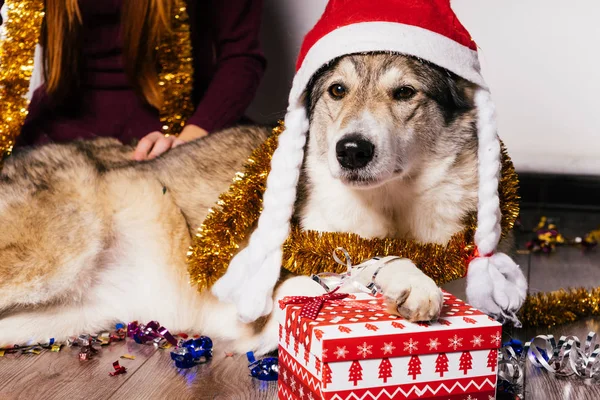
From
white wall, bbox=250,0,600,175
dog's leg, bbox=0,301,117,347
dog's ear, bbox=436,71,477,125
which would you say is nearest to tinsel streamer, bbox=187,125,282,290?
dog's leg, bbox=0,301,117,347

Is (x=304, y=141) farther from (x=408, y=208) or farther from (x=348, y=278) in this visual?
(x=348, y=278)

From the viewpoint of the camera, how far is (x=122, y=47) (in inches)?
122

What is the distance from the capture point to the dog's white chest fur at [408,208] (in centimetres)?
210

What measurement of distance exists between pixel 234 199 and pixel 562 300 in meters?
1.28

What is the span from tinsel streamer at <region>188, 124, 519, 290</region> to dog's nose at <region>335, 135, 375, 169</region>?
282 mm

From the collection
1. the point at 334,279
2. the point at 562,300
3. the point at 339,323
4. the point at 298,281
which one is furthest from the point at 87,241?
the point at 562,300

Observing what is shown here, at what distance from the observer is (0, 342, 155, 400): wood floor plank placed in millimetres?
1847

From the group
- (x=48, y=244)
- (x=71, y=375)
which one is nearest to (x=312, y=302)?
(x=71, y=375)

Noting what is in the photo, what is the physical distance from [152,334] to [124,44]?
1.40m

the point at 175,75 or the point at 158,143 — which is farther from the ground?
the point at 175,75

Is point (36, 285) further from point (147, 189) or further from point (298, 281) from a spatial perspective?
point (298, 281)

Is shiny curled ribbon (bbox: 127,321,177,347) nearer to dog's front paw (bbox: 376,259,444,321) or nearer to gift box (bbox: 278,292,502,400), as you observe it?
gift box (bbox: 278,292,502,400)

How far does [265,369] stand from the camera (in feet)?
6.45

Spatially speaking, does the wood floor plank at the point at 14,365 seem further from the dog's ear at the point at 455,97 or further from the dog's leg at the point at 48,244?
the dog's ear at the point at 455,97
